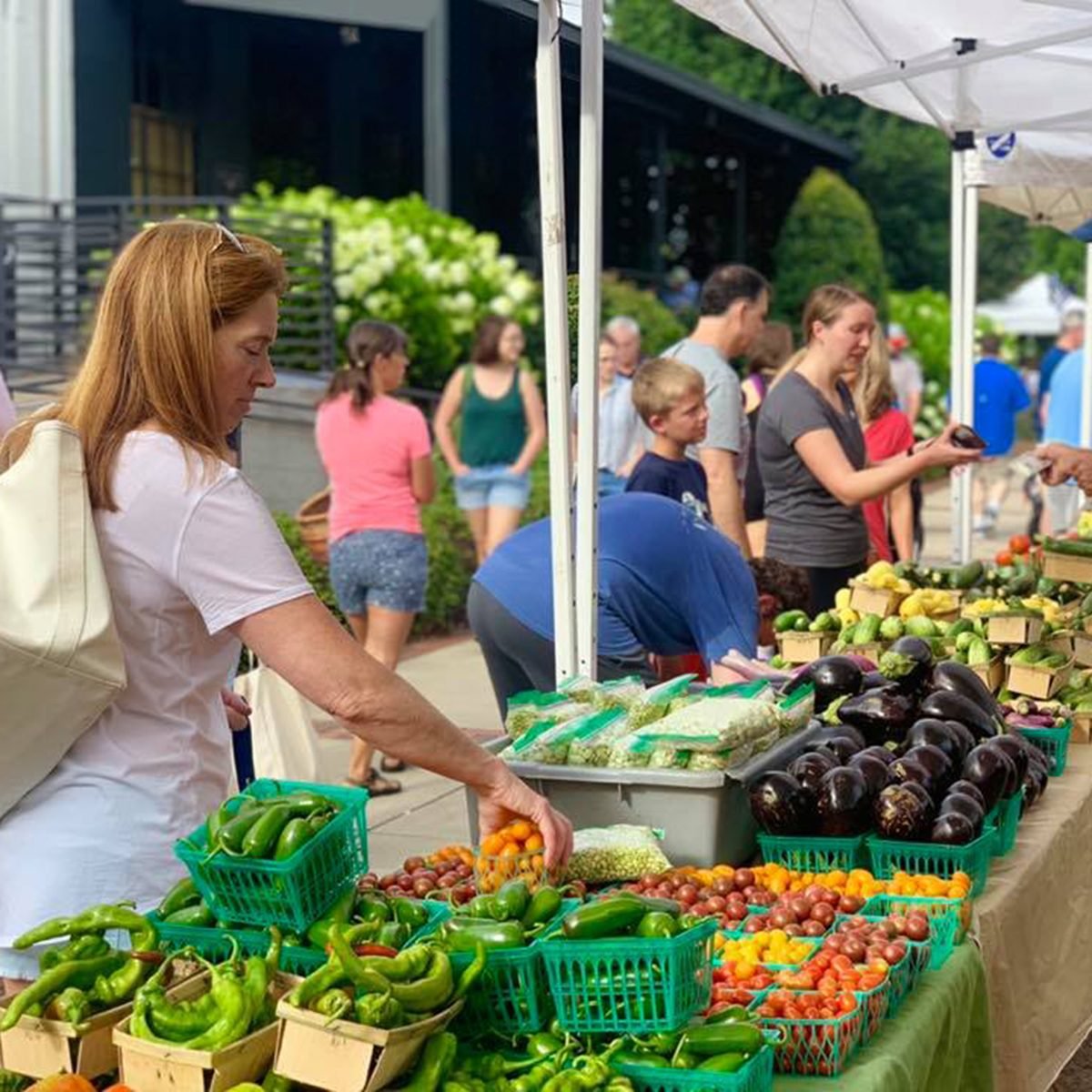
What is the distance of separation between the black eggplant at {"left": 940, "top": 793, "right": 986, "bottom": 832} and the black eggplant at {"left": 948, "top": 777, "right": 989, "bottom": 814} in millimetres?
14

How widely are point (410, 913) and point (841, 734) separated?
1.63 meters

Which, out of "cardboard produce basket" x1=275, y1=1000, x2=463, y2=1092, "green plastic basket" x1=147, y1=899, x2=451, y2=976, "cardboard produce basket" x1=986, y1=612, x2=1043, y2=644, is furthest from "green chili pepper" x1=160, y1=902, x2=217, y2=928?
"cardboard produce basket" x1=986, y1=612, x2=1043, y2=644

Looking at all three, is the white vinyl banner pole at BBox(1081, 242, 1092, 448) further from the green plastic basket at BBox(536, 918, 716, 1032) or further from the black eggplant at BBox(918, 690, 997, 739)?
the green plastic basket at BBox(536, 918, 716, 1032)

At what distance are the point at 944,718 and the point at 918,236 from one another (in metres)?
32.4

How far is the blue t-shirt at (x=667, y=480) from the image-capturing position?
Result: 5.98 metres

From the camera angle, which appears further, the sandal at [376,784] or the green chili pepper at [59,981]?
the sandal at [376,784]

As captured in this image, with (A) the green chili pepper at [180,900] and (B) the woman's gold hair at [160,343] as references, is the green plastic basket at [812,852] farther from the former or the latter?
(B) the woman's gold hair at [160,343]

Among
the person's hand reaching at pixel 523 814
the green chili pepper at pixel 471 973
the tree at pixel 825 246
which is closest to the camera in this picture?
the green chili pepper at pixel 471 973

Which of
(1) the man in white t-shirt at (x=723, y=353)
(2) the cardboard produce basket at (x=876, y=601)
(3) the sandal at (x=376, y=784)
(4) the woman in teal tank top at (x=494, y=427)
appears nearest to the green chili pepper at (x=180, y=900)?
(2) the cardboard produce basket at (x=876, y=601)

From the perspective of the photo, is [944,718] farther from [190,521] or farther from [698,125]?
[698,125]

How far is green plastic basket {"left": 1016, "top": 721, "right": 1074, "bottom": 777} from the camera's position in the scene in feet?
16.1

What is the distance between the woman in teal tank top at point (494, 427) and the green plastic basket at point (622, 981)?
8.47 m

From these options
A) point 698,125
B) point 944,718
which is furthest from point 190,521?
point 698,125

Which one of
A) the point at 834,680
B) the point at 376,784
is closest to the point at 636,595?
the point at 834,680
